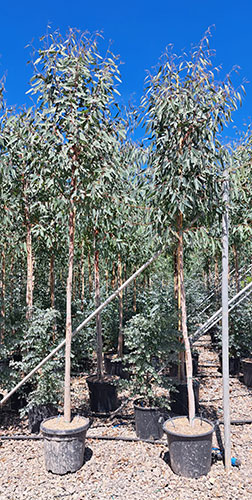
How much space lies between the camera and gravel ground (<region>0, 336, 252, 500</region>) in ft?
9.67

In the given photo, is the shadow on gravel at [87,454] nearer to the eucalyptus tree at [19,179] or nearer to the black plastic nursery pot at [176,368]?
the eucalyptus tree at [19,179]

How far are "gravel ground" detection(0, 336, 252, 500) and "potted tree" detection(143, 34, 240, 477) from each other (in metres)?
0.18

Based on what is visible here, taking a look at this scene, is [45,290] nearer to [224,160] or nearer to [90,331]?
[90,331]

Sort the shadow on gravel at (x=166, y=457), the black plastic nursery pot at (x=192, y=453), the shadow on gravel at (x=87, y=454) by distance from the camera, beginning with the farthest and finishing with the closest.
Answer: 1. the shadow on gravel at (x=87, y=454)
2. the shadow on gravel at (x=166, y=457)
3. the black plastic nursery pot at (x=192, y=453)

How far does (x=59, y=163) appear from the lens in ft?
11.0

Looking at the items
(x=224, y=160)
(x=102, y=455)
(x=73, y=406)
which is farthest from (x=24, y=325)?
(x=224, y=160)

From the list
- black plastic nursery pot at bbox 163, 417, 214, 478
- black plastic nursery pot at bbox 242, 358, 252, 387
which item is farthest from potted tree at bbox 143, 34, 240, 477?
black plastic nursery pot at bbox 242, 358, 252, 387

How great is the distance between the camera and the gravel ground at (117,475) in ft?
9.67

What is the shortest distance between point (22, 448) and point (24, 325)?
139 cm

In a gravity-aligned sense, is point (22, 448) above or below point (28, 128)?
below

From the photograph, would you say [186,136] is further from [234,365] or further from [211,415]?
[234,365]

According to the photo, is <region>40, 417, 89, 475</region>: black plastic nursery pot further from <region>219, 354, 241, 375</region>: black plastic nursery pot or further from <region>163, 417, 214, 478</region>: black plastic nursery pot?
<region>219, 354, 241, 375</region>: black plastic nursery pot

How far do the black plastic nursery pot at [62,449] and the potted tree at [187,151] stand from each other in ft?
2.68

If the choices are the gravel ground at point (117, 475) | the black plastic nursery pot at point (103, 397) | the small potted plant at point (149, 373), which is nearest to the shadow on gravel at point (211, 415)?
the gravel ground at point (117, 475)
